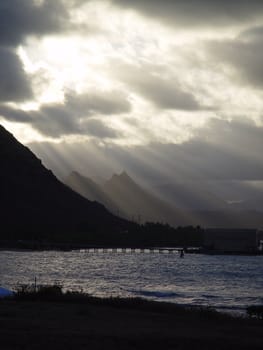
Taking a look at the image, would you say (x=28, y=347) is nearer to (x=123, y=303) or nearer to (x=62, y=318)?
(x=62, y=318)

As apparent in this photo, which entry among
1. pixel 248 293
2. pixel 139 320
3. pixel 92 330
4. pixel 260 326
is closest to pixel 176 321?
pixel 139 320

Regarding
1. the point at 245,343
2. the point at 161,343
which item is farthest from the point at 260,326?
the point at 161,343

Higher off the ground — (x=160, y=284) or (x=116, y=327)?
(x=116, y=327)

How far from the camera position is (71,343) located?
1923cm

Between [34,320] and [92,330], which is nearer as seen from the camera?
[92,330]

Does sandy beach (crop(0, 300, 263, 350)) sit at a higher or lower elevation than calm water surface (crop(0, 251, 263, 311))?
higher

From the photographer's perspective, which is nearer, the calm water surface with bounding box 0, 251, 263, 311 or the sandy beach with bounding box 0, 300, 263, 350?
the sandy beach with bounding box 0, 300, 263, 350

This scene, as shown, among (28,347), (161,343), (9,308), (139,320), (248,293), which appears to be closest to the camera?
(28,347)

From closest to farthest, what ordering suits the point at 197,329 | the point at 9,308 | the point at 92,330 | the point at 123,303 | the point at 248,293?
the point at 92,330 < the point at 197,329 < the point at 9,308 < the point at 123,303 < the point at 248,293

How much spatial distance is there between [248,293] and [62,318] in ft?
168

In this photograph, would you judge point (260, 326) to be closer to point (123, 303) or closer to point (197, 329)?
point (197, 329)

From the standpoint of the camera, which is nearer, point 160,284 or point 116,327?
point 116,327

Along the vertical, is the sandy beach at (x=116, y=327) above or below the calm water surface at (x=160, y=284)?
above

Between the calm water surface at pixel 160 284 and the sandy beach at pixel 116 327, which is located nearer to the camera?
the sandy beach at pixel 116 327
